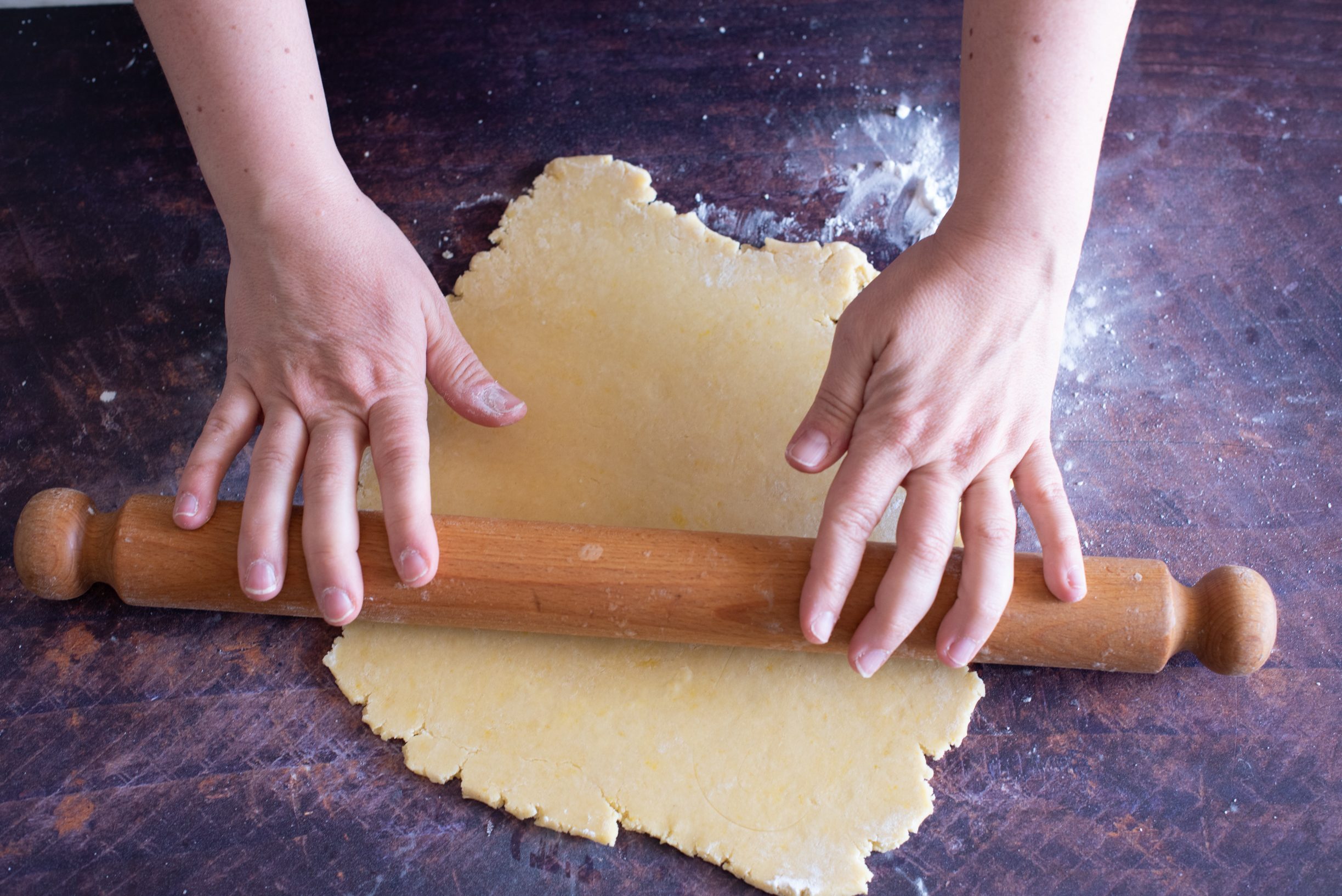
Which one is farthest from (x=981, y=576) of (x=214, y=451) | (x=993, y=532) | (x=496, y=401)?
(x=214, y=451)

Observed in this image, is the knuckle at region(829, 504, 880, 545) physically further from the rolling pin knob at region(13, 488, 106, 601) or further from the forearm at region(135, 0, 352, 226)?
the rolling pin knob at region(13, 488, 106, 601)

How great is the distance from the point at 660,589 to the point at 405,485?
0.41m

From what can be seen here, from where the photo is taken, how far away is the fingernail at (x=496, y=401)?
60.2 inches

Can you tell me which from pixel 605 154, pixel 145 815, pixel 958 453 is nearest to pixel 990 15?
pixel 958 453

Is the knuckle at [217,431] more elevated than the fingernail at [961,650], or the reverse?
the knuckle at [217,431]

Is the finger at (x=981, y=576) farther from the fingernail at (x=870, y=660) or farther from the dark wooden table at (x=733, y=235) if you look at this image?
the dark wooden table at (x=733, y=235)

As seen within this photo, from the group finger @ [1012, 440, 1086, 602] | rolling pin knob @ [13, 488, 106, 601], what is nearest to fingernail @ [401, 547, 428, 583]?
Result: rolling pin knob @ [13, 488, 106, 601]

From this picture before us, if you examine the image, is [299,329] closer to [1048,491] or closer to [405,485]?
[405,485]

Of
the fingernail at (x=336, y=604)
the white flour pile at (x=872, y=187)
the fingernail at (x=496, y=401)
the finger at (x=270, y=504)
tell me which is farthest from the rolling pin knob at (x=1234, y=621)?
the finger at (x=270, y=504)

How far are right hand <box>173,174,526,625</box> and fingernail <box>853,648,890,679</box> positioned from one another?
2.13 ft

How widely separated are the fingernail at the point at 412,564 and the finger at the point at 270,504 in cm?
19

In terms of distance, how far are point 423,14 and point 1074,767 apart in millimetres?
2044

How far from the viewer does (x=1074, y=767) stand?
154 cm

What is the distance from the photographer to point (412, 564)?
4.44ft
